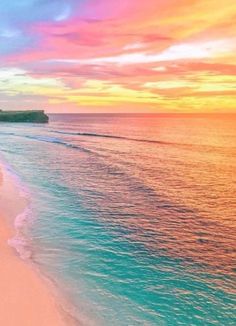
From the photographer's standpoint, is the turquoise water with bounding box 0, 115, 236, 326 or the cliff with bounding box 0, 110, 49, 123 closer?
the turquoise water with bounding box 0, 115, 236, 326

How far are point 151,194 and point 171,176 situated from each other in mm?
7862

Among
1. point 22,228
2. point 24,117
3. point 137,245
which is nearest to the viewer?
point 137,245

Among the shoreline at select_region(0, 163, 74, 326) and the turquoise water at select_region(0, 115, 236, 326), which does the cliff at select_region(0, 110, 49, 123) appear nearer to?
the turquoise water at select_region(0, 115, 236, 326)

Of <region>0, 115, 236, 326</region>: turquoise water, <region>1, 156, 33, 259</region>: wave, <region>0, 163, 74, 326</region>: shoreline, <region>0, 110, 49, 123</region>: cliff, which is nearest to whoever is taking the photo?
<region>0, 163, 74, 326</region>: shoreline

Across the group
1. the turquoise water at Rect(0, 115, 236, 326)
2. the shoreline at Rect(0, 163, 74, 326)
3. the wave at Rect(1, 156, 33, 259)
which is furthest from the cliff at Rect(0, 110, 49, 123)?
the shoreline at Rect(0, 163, 74, 326)

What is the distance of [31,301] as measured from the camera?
31.3ft

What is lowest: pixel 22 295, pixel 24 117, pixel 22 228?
pixel 22 295

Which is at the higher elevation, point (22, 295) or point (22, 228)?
point (22, 228)

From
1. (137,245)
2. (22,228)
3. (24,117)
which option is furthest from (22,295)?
(24,117)

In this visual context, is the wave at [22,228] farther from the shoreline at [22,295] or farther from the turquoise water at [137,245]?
the turquoise water at [137,245]

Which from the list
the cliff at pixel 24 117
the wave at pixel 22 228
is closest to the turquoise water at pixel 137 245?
the wave at pixel 22 228

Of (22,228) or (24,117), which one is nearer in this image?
(22,228)

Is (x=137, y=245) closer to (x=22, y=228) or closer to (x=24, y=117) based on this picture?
(x=22, y=228)

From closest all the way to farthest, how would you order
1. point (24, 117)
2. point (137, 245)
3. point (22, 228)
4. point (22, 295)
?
1. point (22, 295)
2. point (137, 245)
3. point (22, 228)
4. point (24, 117)
